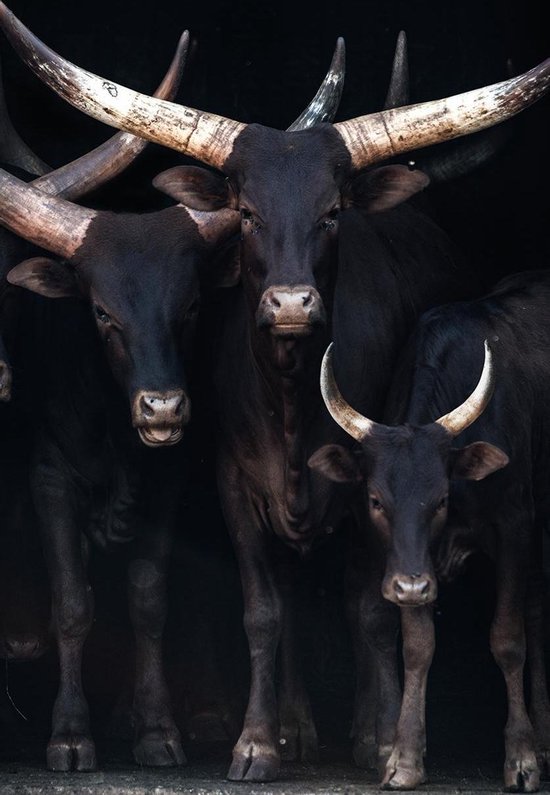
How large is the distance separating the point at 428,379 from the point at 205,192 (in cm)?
145

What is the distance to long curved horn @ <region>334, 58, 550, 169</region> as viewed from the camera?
9820mm

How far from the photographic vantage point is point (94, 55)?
14.2 metres

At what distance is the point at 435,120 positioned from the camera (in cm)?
995

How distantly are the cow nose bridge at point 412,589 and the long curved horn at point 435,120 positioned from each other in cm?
214

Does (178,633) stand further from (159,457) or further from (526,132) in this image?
(526,132)

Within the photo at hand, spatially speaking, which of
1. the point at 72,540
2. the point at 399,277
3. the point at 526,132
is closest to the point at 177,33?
the point at 526,132

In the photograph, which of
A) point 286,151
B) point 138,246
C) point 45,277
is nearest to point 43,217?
point 45,277

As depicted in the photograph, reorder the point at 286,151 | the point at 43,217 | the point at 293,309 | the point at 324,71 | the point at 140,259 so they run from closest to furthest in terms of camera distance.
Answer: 1. the point at 293,309
2. the point at 286,151
3. the point at 140,259
4. the point at 43,217
5. the point at 324,71

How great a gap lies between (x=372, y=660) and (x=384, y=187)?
98.8 inches

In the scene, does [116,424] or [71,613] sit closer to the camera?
[71,613]

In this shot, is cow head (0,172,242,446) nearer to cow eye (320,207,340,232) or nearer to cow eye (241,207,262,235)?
cow eye (241,207,262,235)

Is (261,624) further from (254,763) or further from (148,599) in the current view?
(148,599)

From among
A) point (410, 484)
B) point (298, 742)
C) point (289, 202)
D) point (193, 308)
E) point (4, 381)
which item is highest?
point (289, 202)

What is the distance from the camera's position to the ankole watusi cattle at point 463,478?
30.7ft
